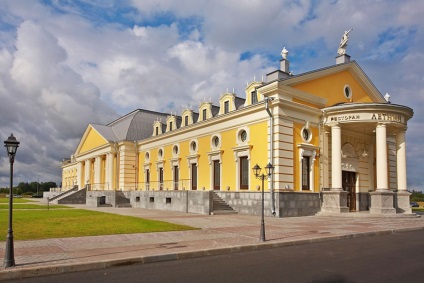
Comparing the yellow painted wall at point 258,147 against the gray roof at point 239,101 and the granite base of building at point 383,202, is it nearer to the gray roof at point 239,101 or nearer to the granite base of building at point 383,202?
the gray roof at point 239,101

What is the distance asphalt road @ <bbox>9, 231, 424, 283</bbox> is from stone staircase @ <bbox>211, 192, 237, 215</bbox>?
13.7 m

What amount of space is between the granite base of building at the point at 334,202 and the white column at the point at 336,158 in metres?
0.41

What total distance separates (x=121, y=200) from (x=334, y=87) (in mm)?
22655

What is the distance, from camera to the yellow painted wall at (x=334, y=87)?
26.2 m

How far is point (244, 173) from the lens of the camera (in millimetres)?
26562

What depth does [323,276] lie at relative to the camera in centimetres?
801

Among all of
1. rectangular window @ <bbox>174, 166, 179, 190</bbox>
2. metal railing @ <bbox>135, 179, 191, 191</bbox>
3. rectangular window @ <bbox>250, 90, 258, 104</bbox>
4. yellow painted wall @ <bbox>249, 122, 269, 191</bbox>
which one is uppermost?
rectangular window @ <bbox>250, 90, 258, 104</bbox>

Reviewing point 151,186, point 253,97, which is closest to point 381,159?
point 253,97

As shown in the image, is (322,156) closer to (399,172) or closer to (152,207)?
(399,172)

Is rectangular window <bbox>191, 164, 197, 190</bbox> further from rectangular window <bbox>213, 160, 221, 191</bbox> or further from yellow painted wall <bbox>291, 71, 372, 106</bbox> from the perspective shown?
yellow painted wall <bbox>291, 71, 372, 106</bbox>

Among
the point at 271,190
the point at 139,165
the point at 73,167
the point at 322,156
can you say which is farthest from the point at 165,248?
the point at 73,167

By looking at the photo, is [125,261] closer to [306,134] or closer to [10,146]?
[10,146]

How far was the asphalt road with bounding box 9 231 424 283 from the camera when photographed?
7.91 m

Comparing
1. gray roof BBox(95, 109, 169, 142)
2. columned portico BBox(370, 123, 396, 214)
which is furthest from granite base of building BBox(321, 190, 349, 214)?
gray roof BBox(95, 109, 169, 142)
